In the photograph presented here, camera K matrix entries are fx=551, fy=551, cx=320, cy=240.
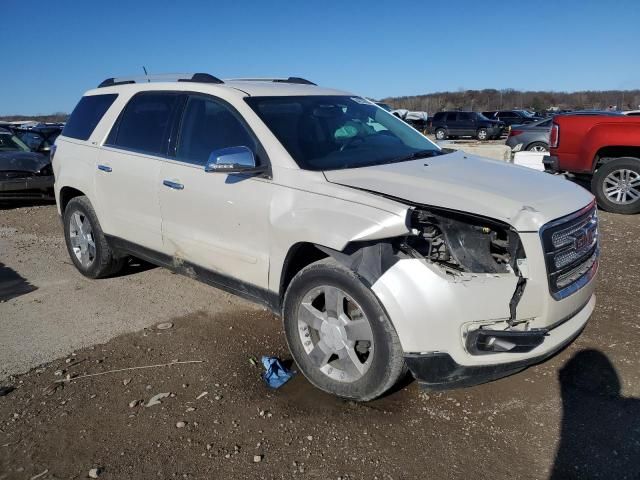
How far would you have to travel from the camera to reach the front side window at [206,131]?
3936 millimetres

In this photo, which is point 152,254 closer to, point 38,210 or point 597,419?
point 597,419

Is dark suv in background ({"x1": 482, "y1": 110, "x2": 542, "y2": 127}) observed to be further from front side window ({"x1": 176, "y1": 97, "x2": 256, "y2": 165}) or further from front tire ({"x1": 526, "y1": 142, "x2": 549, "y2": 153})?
front side window ({"x1": 176, "y1": 97, "x2": 256, "y2": 165})

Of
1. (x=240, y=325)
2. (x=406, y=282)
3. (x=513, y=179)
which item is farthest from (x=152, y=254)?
(x=513, y=179)

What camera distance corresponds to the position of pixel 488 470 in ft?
8.95

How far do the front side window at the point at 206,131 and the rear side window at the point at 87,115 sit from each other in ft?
4.39

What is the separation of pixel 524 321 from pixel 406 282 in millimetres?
693

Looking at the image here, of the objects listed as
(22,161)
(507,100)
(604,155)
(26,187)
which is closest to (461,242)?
(604,155)

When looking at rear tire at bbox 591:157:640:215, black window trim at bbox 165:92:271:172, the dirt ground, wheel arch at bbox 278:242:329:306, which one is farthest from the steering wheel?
rear tire at bbox 591:157:640:215

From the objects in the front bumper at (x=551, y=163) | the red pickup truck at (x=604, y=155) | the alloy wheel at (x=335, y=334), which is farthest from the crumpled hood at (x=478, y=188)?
the red pickup truck at (x=604, y=155)

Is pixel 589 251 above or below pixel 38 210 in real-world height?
above

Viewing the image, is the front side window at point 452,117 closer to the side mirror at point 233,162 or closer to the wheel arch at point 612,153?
the wheel arch at point 612,153

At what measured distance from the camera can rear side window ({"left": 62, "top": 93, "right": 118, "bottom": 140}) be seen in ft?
17.3

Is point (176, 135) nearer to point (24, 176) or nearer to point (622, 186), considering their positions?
point (24, 176)

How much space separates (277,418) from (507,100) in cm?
10449
